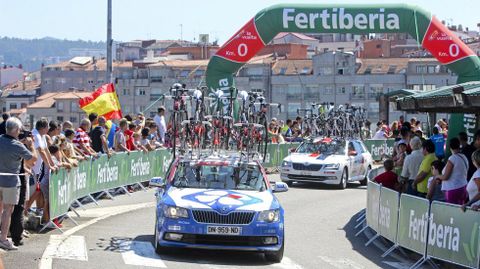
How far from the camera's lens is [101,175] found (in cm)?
2280

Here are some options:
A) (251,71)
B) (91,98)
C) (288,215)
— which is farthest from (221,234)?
(251,71)

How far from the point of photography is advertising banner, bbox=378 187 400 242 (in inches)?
636

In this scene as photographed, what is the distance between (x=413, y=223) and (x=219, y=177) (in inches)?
118

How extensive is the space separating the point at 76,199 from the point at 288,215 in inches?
174

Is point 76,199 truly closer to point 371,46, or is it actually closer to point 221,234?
point 221,234

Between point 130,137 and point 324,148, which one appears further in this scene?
point 324,148

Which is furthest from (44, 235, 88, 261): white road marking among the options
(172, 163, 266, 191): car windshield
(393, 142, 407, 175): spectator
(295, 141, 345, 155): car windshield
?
(295, 141, 345, 155): car windshield

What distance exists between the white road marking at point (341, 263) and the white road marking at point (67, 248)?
3495mm

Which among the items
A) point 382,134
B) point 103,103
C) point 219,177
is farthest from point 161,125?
point 382,134

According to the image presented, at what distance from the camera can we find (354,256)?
51.6 ft

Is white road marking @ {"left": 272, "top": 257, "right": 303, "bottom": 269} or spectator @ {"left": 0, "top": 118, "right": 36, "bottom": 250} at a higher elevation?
spectator @ {"left": 0, "top": 118, "right": 36, "bottom": 250}

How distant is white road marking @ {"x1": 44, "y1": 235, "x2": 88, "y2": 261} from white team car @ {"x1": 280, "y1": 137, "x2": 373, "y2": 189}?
13103 mm

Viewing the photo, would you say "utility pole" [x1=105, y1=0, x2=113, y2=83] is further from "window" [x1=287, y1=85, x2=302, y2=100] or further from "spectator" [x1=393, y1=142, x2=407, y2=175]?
"window" [x1=287, y1=85, x2=302, y2=100]

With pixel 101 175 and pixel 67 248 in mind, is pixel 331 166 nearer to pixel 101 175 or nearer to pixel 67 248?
pixel 101 175
